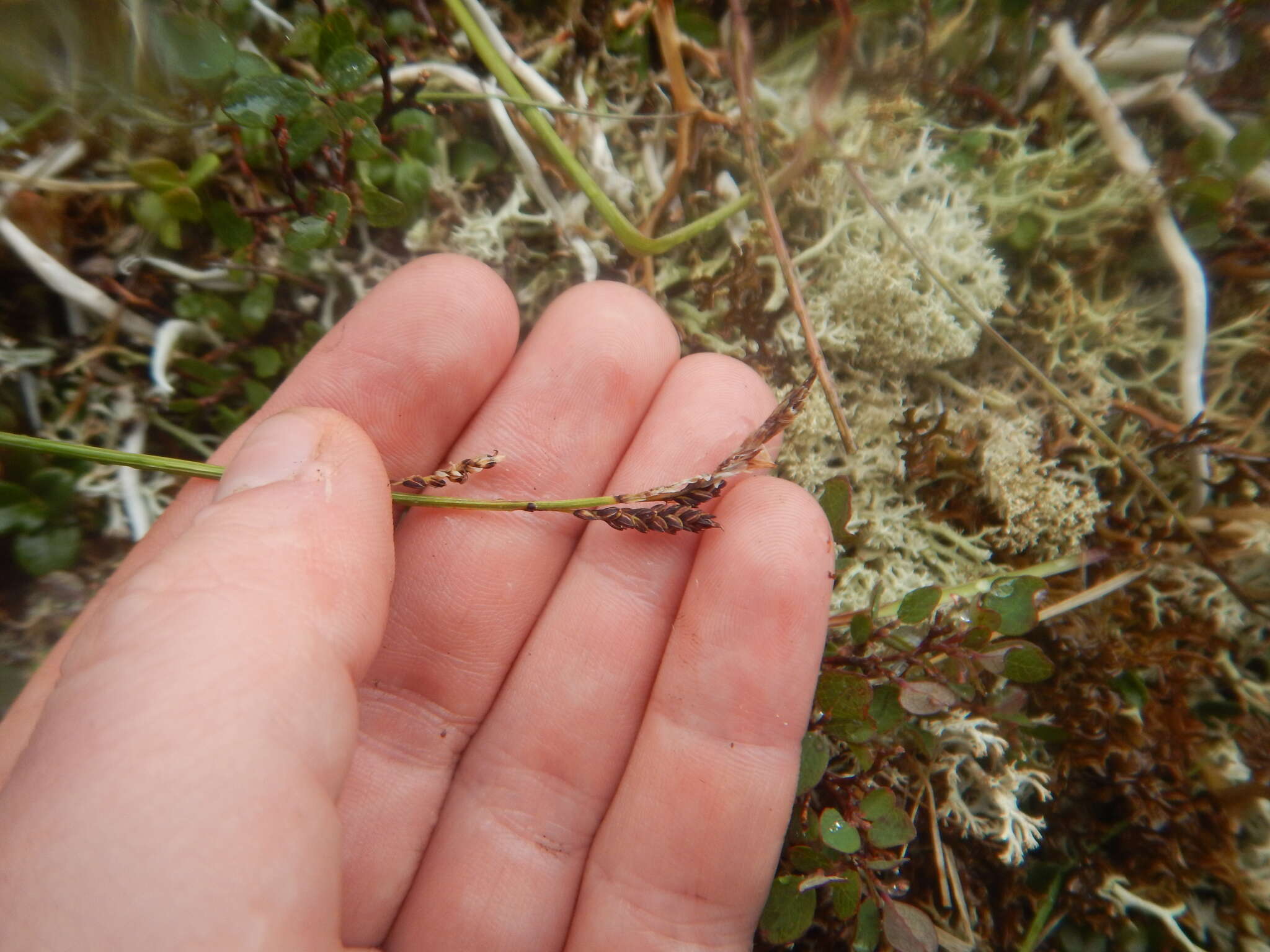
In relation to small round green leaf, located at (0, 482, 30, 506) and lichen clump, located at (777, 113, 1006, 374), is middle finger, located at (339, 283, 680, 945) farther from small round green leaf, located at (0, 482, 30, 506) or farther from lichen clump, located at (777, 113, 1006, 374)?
small round green leaf, located at (0, 482, 30, 506)

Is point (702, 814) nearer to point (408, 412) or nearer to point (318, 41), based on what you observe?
point (408, 412)

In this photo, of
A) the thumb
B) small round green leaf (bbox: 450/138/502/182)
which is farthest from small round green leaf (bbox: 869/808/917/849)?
small round green leaf (bbox: 450/138/502/182)

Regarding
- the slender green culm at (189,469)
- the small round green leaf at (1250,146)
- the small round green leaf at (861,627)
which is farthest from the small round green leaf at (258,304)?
the small round green leaf at (1250,146)

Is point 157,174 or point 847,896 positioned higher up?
point 157,174

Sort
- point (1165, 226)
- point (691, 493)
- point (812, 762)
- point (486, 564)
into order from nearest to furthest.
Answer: point (691, 493)
point (812, 762)
point (486, 564)
point (1165, 226)

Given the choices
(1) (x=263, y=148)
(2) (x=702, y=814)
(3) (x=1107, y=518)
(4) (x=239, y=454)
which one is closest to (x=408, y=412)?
(4) (x=239, y=454)

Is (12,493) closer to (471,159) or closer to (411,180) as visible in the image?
(411,180)

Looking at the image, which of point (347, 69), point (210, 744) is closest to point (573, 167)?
point (347, 69)

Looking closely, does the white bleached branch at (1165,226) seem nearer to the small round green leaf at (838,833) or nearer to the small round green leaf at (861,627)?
the small round green leaf at (861,627)
